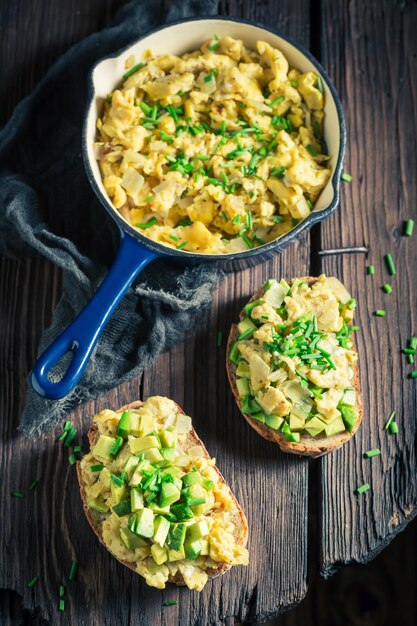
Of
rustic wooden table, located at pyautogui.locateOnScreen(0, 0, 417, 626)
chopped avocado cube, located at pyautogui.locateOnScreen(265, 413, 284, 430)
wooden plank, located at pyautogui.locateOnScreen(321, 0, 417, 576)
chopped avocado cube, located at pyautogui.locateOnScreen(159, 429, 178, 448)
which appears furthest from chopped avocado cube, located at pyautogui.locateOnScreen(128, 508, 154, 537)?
wooden plank, located at pyautogui.locateOnScreen(321, 0, 417, 576)

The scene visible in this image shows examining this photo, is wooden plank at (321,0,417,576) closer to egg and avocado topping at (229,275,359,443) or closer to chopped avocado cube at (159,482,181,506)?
egg and avocado topping at (229,275,359,443)

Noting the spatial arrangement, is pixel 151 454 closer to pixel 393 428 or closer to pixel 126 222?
pixel 126 222

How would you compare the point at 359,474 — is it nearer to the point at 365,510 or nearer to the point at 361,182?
the point at 365,510

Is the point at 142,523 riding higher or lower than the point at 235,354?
lower

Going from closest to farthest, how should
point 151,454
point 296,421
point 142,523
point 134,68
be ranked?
point 142,523, point 151,454, point 296,421, point 134,68

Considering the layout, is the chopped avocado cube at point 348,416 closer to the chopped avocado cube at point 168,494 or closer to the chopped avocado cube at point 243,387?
the chopped avocado cube at point 243,387

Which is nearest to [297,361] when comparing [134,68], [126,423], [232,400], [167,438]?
[232,400]

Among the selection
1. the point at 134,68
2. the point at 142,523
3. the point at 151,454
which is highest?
the point at 134,68
